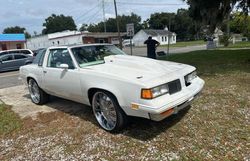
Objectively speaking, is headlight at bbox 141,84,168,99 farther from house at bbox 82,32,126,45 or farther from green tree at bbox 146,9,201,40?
green tree at bbox 146,9,201,40

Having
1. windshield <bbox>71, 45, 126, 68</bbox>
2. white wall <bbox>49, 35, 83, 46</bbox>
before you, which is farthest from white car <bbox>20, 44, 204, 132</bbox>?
white wall <bbox>49, 35, 83, 46</bbox>

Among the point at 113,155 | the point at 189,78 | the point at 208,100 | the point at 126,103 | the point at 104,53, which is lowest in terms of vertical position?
the point at 113,155

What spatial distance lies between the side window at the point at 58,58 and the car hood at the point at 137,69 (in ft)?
2.19

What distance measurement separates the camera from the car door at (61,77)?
192 inches

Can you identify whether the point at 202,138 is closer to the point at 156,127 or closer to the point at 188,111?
the point at 156,127

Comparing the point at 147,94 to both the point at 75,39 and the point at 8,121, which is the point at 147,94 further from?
the point at 75,39

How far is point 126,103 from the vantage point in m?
3.92

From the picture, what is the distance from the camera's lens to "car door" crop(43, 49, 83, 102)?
488 centimetres

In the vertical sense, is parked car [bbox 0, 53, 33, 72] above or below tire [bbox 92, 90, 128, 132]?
above

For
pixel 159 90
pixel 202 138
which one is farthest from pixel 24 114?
pixel 202 138

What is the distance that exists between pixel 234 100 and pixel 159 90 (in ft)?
8.23

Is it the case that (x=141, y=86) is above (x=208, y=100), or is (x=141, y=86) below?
above

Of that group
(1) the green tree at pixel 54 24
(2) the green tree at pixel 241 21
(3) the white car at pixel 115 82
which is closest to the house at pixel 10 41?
(2) the green tree at pixel 241 21

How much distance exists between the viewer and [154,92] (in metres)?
3.76
